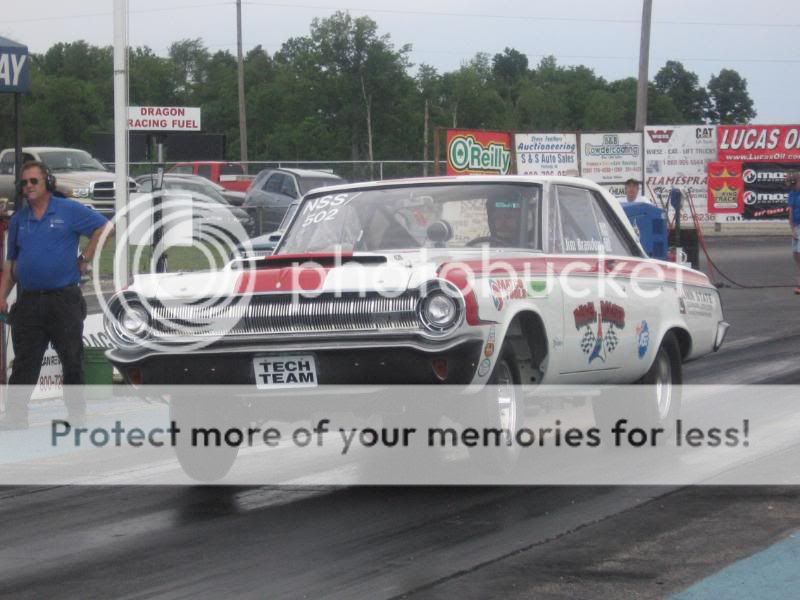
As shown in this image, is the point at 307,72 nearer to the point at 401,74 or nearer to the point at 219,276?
the point at 401,74

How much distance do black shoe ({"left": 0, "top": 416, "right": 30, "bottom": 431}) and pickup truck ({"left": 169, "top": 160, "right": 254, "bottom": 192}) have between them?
108 feet

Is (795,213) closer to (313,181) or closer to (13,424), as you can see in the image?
(313,181)

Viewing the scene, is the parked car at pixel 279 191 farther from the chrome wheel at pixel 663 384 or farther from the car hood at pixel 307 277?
the car hood at pixel 307 277

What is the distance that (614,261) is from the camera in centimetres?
926

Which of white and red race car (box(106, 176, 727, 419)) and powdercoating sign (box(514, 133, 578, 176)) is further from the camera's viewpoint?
powdercoating sign (box(514, 133, 578, 176))

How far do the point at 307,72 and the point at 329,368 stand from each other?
293 ft

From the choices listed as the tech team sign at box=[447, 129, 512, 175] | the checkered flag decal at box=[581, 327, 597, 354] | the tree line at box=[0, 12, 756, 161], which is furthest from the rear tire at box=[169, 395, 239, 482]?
the tree line at box=[0, 12, 756, 161]

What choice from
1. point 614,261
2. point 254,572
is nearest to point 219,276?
point 254,572

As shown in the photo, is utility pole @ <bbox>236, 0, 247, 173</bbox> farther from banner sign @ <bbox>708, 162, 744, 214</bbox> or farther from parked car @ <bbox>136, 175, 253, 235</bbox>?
banner sign @ <bbox>708, 162, 744, 214</bbox>

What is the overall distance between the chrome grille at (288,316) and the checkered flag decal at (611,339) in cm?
200

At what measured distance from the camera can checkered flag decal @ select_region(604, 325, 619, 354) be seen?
8.88 meters

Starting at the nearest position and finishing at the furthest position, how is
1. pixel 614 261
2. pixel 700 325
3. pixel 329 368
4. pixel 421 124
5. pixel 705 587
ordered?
pixel 705 587
pixel 329 368
pixel 614 261
pixel 700 325
pixel 421 124

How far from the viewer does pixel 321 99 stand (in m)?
92.9

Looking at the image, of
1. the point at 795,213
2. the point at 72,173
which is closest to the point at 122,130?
the point at 795,213
